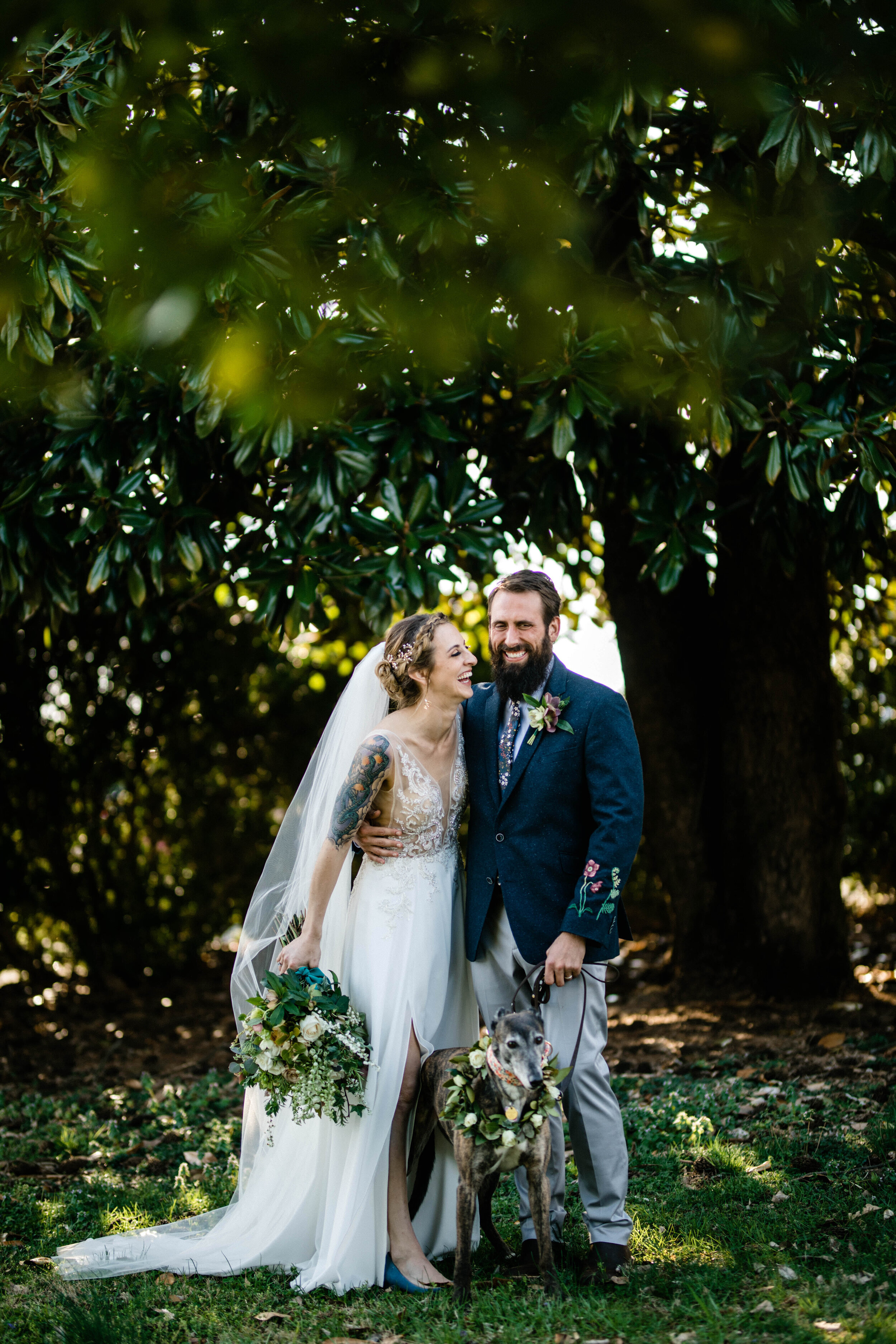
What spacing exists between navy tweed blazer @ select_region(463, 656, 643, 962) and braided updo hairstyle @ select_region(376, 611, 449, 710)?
14.2 inches

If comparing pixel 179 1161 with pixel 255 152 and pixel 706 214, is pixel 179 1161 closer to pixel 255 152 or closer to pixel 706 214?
pixel 255 152

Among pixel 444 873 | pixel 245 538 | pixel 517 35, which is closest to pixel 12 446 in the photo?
pixel 245 538

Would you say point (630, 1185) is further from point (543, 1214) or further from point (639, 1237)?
point (543, 1214)

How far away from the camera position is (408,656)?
359cm

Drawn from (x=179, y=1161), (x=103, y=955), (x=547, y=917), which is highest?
(x=547, y=917)

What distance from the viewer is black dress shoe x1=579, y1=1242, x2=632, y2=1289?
3172 mm

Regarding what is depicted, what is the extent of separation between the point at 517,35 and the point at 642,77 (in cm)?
21

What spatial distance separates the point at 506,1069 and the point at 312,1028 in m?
0.64

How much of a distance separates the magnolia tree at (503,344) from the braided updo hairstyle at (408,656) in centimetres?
81

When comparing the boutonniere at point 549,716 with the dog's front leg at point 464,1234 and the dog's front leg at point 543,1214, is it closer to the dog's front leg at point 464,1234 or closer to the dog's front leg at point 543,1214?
the dog's front leg at point 543,1214

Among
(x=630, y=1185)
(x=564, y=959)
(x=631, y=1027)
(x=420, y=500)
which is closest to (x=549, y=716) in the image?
(x=564, y=959)

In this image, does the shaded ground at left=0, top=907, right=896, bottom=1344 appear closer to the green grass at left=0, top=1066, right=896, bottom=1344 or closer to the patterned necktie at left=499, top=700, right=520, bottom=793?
the green grass at left=0, top=1066, right=896, bottom=1344

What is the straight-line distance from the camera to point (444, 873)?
361 centimetres

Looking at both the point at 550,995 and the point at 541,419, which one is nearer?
the point at 550,995
